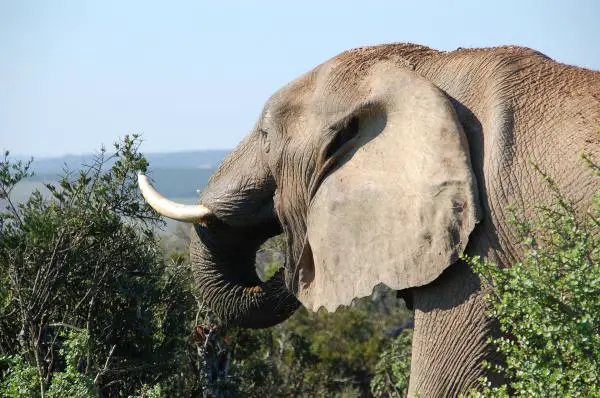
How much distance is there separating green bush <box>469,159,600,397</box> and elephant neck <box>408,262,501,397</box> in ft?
1.97

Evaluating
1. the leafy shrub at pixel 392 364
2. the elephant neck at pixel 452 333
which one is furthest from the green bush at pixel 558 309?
the leafy shrub at pixel 392 364

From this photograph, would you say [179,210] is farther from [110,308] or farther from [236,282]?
[110,308]

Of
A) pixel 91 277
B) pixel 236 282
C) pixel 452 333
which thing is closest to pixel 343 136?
pixel 452 333

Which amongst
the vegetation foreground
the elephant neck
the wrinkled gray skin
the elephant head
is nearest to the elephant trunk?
the elephant head

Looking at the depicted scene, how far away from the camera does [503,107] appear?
15.8 ft

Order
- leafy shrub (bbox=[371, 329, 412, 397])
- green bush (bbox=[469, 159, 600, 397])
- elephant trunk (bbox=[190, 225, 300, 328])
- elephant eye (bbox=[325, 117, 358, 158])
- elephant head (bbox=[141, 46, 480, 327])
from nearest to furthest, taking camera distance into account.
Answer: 1. green bush (bbox=[469, 159, 600, 397])
2. elephant head (bbox=[141, 46, 480, 327])
3. elephant eye (bbox=[325, 117, 358, 158])
4. elephant trunk (bbox=[190, 225, 300, 328])
5. leafy shrub (bbox=[371, 329, 412, 397])

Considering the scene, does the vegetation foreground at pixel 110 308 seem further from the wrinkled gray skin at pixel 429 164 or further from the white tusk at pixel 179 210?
the white tusk at pixel 179 210

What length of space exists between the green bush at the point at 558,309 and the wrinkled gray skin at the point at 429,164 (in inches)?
16.8

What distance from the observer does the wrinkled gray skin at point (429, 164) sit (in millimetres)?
4707

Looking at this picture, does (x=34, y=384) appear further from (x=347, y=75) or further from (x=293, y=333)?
(x=293, y=333)

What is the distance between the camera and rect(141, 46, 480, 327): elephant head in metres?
4.82

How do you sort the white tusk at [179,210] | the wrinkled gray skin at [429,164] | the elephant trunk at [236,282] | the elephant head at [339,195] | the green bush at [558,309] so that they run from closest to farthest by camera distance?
the green bush at [558,309] → the wrinkled gray skin at [429,164] → the elephant head at [339,195] → the white tusk at [179,210] → the elephant trunk at [236,282]

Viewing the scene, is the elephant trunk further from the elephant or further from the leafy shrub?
the leafy shrub

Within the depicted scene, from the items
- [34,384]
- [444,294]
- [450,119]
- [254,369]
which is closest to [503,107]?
[450,119]
